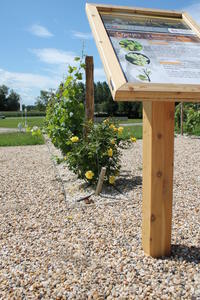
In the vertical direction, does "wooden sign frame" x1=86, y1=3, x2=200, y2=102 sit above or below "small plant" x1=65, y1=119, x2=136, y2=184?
above

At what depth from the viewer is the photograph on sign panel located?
6.12ft

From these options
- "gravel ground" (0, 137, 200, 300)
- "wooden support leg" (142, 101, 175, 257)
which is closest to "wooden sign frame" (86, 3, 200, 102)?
"wooden support leg" (142, 101, 175, 257)

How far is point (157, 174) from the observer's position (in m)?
2.05

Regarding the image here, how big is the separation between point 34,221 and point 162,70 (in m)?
2.02

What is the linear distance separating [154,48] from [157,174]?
910 mm

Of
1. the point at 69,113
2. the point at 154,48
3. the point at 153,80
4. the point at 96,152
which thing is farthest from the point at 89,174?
the point at 153,80

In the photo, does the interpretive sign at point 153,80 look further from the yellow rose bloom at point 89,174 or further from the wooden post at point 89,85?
the wooden post at point 89,85

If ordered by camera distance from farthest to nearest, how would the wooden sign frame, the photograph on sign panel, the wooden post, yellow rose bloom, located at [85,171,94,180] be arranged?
1. the wooden post
2. yellow rose bloom, located at [85,171,94,180]
3. the photograph on sign panel
4. the wooden sign frame

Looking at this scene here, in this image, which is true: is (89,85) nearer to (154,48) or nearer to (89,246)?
(154,48)

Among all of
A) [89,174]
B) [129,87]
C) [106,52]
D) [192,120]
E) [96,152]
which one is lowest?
[89,174]

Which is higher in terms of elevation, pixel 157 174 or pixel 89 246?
pixel 157 174

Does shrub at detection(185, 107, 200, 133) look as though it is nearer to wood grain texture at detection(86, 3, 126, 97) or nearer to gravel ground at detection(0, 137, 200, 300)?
gravel ground at detection(0, 137, 200, 300)

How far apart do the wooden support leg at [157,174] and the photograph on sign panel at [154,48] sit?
224mm

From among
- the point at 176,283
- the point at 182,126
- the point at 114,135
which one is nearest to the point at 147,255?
the point at 176,283
